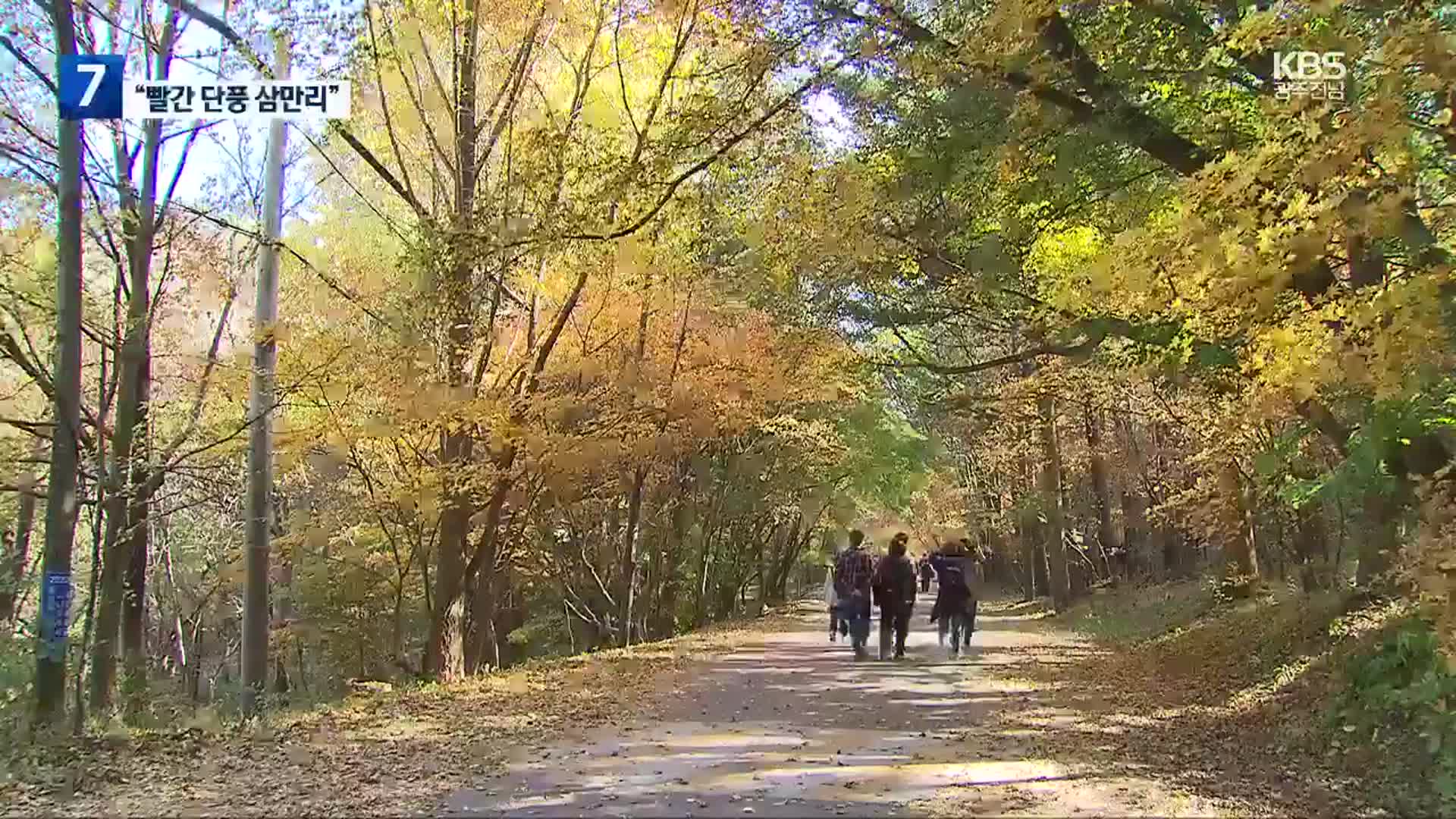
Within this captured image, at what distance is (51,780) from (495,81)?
30.5 ft

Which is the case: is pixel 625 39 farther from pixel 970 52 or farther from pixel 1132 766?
pixel 1132 766

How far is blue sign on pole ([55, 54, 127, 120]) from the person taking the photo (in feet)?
32.2

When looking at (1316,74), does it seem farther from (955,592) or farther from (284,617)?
(284,617)

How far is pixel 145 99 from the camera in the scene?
11.5 m

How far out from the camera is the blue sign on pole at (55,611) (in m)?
8.78

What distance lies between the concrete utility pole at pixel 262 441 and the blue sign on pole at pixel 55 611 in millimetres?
2692

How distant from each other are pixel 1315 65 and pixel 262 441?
10.6m

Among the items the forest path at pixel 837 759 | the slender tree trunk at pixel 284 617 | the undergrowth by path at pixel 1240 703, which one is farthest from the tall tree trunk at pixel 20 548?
the undergrowth by path at pixel 1240 703

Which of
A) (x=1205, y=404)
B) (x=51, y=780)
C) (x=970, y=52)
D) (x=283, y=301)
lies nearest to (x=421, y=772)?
(x=51, y=780)

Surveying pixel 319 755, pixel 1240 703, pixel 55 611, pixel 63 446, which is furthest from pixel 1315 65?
pixel 55 611

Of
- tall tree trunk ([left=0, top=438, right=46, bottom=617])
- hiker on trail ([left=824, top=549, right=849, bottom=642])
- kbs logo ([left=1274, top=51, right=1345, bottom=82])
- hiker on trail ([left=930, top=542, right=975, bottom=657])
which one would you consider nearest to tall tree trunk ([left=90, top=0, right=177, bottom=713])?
tall tree trunk ([left=0, top=438, right=46, bottom=617])

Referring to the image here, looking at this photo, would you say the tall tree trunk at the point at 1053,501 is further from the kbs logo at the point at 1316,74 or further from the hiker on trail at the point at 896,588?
the kbs logo at the point at 1316,74

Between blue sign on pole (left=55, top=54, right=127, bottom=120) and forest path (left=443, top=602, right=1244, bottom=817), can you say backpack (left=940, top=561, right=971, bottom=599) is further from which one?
blue sign on pole (left=55, top=54, right=127, bottom=120)
